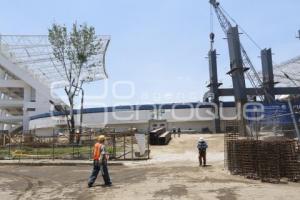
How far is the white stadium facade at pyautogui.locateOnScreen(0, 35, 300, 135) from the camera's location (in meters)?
83.2

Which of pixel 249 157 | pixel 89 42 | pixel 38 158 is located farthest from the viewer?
pixel 89 42

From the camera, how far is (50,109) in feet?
311

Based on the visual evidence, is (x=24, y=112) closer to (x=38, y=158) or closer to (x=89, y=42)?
Answer: (x=89, y=42)

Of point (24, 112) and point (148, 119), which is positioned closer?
point (148, 119)

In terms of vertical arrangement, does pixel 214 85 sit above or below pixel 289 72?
below

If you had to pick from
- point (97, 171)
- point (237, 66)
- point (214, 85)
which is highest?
point (237, 66)

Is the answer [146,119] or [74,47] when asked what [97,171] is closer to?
[74,47]

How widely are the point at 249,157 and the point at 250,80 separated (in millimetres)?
71011

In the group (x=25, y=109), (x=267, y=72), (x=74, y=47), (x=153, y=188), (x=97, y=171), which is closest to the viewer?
(x=153, y=188)

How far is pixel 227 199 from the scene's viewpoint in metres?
11.2

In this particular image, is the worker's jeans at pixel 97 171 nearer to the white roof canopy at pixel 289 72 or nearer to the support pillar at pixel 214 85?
the support pillar at pixel 214 85

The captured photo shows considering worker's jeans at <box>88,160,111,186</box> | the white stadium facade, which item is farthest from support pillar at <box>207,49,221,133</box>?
worker's jeans at <box>88,160,111,186</box>

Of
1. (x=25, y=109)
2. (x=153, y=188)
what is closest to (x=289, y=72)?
(x=25, y=109)

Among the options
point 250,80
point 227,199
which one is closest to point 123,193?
point 227,199
